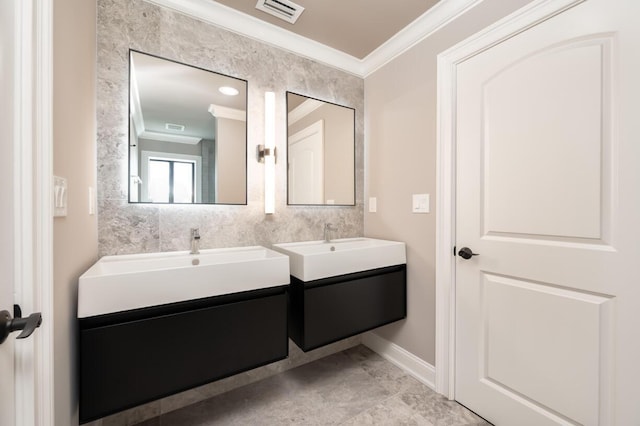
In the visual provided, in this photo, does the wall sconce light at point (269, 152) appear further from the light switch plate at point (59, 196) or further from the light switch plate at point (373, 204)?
the light switch plate at point (59, 196)

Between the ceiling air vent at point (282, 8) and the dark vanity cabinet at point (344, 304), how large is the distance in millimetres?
1671

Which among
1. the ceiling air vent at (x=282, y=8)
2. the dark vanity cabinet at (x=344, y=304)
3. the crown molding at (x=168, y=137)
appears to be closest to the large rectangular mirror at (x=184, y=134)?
the crown molding at (x=168, y=137)

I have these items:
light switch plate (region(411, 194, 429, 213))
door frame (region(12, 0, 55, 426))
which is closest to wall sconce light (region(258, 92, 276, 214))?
light switch plate (region(411, 194, 429, 213))

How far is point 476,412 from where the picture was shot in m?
1.49

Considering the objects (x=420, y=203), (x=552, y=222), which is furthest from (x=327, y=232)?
(x=552, y=222)

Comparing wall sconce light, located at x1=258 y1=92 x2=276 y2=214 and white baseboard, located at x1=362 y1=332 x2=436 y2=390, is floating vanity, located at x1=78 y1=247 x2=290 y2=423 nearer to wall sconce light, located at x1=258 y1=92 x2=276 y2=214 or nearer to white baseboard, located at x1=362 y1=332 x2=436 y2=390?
wall sconce light, located at x1=258 y1=92 x2=276 y2=214

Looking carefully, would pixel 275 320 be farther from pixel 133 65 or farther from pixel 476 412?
pixel 133 65

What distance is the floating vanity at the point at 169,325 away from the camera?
1013mm

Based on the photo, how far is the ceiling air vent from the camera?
5.28 ft

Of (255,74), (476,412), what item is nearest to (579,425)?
(476,412)

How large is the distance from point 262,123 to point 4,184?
55.0 inches

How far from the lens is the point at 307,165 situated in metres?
2.04

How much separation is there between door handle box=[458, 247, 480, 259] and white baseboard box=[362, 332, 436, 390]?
2.55ft

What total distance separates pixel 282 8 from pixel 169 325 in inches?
73.9
